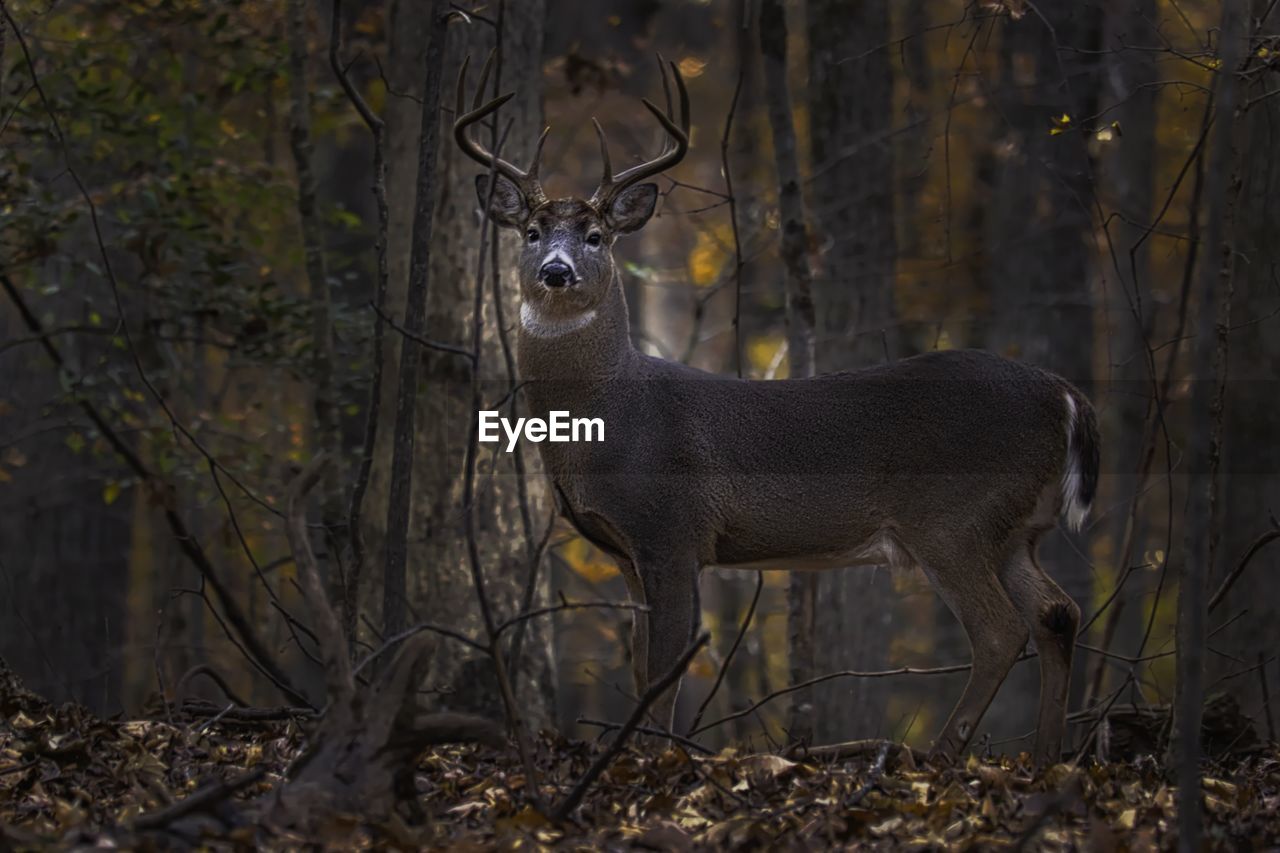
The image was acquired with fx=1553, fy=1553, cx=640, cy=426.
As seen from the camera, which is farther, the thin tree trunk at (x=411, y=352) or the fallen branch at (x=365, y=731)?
the thin tree trunk at (x=411, y=352)

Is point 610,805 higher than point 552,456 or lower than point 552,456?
lower

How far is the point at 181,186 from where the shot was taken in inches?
359

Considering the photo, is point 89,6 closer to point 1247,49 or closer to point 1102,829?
point 1247,49

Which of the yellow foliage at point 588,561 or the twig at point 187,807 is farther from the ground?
the twig at point 187,807

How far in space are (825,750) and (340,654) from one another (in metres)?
2.13

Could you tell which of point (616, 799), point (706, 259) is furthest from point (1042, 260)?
point (616, 799)

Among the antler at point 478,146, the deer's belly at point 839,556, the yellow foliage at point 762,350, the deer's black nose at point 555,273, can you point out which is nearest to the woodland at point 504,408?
the antler at point 478,146

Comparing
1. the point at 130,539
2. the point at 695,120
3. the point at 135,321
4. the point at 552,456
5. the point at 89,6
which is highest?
the point at 695,120

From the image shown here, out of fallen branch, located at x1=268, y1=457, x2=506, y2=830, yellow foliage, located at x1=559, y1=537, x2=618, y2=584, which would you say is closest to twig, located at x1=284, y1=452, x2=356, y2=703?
fallen branch, located at x1=268, y1=457, x2=506, y2=830

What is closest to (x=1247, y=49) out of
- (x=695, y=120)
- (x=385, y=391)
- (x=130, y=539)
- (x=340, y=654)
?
(x=340, y=654)

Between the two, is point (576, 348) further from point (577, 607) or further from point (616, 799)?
point (577, 607)

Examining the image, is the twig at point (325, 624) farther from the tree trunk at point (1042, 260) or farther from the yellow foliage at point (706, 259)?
the yellow foliage at point (706, 259)

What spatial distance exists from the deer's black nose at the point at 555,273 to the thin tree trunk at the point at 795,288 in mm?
1887

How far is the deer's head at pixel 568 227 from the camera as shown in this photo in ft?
22.0
